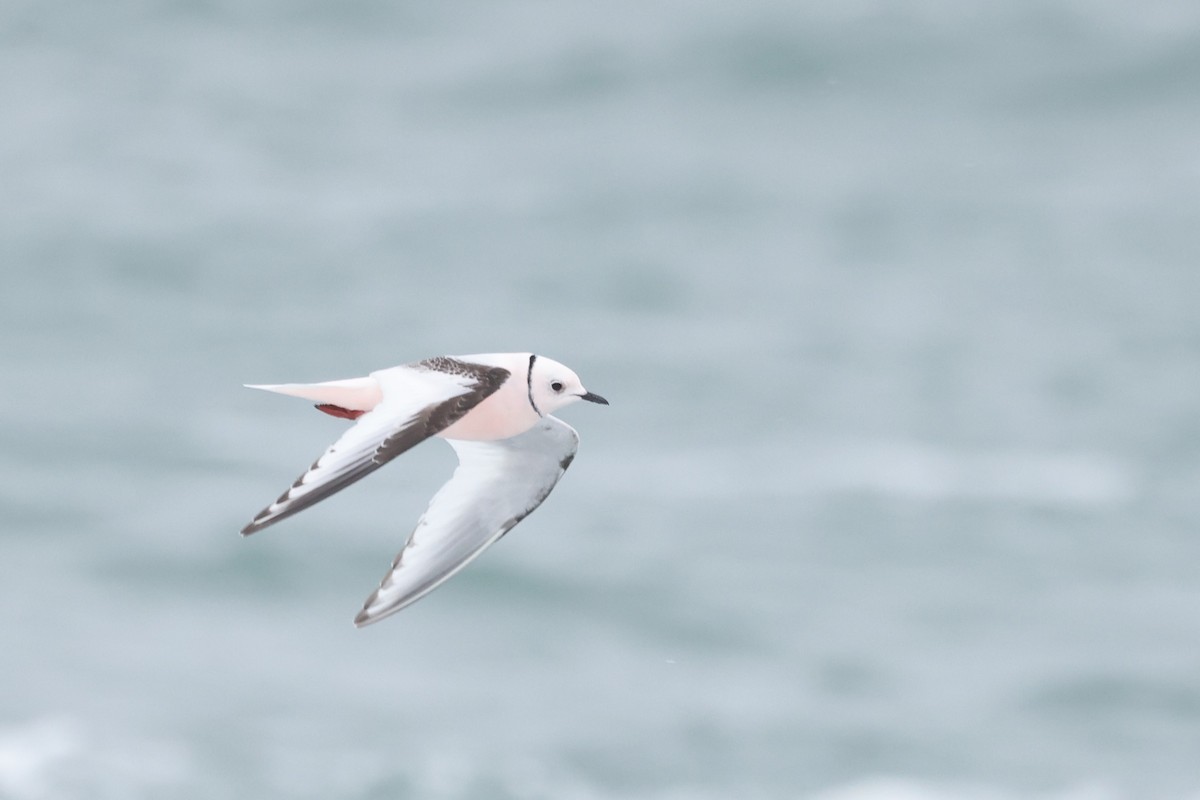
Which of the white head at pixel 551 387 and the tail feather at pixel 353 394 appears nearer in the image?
the tail feather at pixel 353 394

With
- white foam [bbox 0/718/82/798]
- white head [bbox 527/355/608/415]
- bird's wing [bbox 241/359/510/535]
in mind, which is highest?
white foam [bbox 0/718/82/798]

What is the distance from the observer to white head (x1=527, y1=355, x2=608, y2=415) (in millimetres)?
16438

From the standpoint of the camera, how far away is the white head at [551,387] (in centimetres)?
1644

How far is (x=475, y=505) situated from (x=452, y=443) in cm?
108

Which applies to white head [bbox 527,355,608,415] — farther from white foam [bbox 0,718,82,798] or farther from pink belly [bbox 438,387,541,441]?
white foam [bbox 0,718,82,798]

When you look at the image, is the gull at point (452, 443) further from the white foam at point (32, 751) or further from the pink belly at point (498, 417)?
the white foam at point (32, 751)

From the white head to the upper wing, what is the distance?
154cm

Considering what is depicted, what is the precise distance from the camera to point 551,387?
16.5m

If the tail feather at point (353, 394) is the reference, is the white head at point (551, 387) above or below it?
above

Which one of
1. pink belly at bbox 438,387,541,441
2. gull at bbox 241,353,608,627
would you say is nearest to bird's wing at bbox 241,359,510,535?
gull at bbox 241,353,608,627

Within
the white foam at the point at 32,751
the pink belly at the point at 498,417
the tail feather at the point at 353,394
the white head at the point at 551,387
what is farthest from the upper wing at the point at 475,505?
the white foam at the point at 32,751

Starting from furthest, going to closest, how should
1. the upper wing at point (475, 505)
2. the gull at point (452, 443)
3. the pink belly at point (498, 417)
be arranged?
the upper wing at point (475, 505)
the pink belly at point (498, 417)
the gull at point (452, 443)

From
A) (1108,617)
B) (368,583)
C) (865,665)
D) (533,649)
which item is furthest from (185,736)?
(1108,617)

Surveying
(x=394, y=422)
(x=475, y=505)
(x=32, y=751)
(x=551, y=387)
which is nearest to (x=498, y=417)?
(x=551, y=387)
